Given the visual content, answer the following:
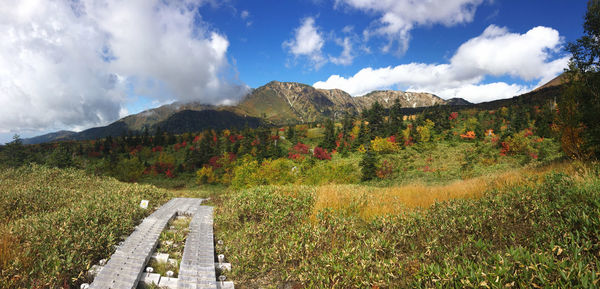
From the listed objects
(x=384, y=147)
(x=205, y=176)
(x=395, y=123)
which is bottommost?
(x=205, y=176)

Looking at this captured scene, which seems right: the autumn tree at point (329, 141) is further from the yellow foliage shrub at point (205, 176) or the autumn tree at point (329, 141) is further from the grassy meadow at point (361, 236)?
the grassy meadow at point (361, 236)

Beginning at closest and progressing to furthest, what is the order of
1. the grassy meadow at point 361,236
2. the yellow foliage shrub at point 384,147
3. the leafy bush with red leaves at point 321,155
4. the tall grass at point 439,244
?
the tall grass at point 439,244
the grassy meadow at point 361,236
the yellow foliage shrub at point 384,147
the leafy bush with red leaves at point 321,155

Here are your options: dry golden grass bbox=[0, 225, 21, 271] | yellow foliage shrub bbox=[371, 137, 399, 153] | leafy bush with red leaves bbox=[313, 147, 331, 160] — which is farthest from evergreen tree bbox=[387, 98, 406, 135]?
dry golden grass bbox=[0, 225, 21, 271]

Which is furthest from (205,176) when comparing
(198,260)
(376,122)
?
(198,260)

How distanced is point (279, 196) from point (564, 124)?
47.4ft

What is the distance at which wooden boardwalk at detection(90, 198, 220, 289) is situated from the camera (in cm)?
421

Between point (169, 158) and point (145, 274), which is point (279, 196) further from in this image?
point (169, 158)

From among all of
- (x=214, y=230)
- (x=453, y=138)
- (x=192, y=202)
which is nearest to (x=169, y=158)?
(x=192, y=202)

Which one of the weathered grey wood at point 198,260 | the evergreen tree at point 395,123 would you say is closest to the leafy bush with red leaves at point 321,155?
the evergreen tree at point 395,123

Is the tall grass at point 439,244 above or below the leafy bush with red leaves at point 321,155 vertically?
above

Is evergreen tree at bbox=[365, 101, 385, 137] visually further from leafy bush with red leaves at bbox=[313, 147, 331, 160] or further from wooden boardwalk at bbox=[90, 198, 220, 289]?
wooden boardwalk at bbox=[90, 198, 220, 289]

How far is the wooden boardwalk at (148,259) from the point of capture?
4207 mm

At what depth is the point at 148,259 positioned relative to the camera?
5086 mm

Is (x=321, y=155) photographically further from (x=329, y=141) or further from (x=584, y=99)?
(x=584, y=99)
